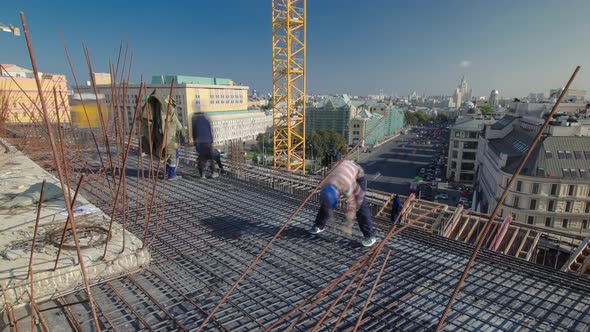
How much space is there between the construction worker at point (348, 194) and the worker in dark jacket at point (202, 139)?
3.38 meters

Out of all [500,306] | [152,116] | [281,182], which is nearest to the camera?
[500,306]

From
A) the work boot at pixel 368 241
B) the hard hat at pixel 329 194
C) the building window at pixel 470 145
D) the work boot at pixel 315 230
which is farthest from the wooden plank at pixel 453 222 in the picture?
the building window at pixel 470 145

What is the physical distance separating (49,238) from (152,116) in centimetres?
306

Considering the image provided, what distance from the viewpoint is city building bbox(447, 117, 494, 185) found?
32500mm

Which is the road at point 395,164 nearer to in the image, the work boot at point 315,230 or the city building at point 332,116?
the city building at point 332,116

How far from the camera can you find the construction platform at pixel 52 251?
229 cm

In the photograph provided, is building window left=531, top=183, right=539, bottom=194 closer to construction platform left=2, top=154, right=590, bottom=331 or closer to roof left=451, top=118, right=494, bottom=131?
roof left=451, top=118, right=494, bottom=131

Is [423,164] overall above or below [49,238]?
below

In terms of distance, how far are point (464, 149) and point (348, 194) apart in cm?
3500

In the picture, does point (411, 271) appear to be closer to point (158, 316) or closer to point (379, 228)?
point (379, 228)

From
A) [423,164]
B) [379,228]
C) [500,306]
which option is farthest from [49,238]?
[423,164]

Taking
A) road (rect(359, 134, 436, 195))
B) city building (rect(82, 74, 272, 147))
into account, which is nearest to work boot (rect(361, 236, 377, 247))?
road (rect(359, 134, 436, 195))

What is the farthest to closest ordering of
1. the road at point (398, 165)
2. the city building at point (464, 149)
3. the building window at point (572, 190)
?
the road at point (398, 165), the city building at point (464, 149), the building window at point (572, 190)

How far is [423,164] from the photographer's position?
47.1 meters
